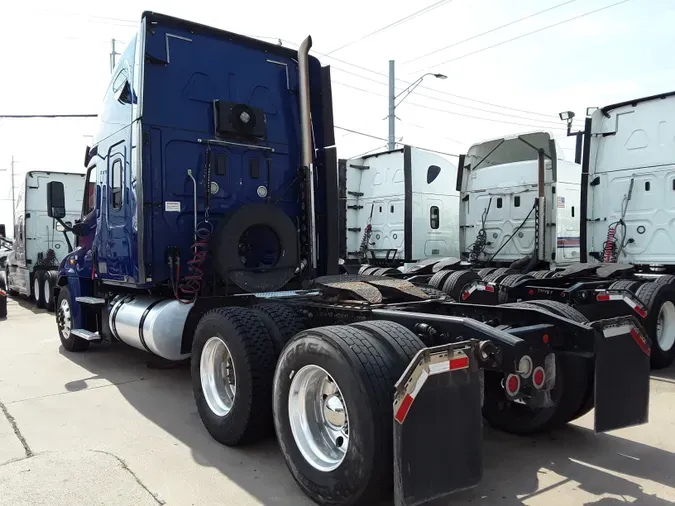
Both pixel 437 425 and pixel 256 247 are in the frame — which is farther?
pixel 256 247

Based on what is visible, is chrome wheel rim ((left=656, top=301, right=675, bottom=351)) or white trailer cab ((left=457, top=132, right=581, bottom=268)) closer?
chrome wheel rim ((left=656, top=301, right=675, bottom=351))

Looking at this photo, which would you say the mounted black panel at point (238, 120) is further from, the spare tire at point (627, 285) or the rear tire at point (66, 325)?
the spare tire at point (627, 285)

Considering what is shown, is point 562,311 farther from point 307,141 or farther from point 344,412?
point 307,141

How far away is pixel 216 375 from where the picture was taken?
446 cm

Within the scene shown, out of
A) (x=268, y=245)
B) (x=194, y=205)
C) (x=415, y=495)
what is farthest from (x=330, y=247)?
(x=415, y=495)

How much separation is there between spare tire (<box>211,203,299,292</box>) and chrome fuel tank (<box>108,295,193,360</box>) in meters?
0.60

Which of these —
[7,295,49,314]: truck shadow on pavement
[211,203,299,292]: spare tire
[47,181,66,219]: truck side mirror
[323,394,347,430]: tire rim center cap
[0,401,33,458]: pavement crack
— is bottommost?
[7,295,49,314]: truck shadow on pavement

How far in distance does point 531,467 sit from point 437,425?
1.45m

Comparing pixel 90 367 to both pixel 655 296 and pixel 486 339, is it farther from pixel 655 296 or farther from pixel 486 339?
pixel 655 296

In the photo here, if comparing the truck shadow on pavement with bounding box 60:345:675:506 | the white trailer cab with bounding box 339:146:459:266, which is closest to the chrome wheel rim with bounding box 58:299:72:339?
the truck shadow on pavement with bounding box 60:345:675:506

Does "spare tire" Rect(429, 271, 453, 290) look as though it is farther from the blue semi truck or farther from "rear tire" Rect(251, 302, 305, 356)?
"rear tire" Rect(251, 302, 305, 356)

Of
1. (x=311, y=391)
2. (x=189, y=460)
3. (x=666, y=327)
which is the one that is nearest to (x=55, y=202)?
(x=189, y=460)

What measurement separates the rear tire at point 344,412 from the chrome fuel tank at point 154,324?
2.19m

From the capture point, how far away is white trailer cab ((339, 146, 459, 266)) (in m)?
11.9
